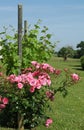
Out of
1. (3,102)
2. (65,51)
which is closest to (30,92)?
(3,102)

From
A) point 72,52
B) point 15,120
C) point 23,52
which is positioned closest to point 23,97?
point 15,120

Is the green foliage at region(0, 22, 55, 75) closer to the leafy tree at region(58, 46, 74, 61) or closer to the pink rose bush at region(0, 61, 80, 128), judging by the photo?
the pink rose bush at region(0, 61, 80, 128)

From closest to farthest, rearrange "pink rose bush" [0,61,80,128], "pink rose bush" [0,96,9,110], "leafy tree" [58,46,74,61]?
"pink rose bush" [0,61,80,128] < "pink rose bush" [0,96,9,110] < "leafy tree" [58,46,74,61]

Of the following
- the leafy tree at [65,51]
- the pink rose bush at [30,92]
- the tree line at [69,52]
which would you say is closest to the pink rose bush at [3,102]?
the pink rose bush at [30,92]

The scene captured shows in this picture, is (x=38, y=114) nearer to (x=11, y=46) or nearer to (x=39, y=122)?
(x=39, y=122)

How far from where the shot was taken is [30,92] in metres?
7.19

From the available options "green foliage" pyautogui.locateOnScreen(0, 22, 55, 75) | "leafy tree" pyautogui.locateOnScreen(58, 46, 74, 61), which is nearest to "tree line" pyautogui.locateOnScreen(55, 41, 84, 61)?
"leafy tree" pyautogui.locateOnScreen(58, 46, 74, 61)

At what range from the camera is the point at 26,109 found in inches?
288

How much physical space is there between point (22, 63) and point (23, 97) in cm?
243

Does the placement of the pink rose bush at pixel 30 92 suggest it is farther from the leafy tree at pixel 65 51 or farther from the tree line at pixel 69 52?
the leafy tree at pixel 65 51

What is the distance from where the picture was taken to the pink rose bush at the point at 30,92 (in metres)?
7.09

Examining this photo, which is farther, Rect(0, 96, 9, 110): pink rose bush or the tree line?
the tree line

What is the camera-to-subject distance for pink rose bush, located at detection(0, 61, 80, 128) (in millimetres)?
7089

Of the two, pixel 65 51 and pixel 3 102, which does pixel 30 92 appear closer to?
pixel 3 102
